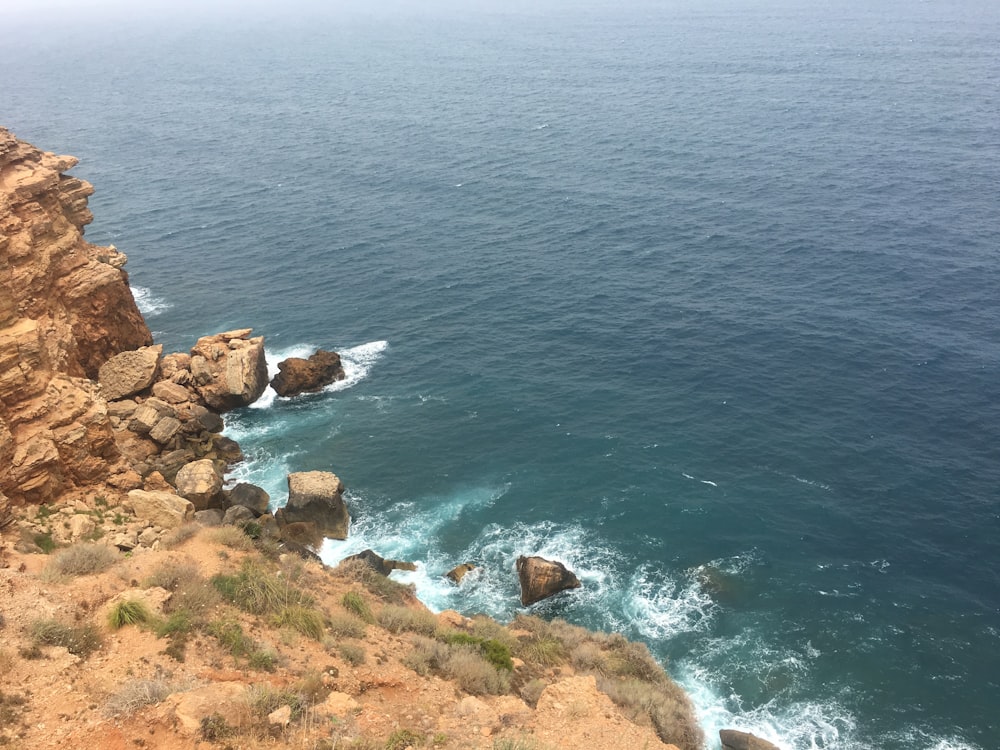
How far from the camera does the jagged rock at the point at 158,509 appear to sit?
42.7 meters

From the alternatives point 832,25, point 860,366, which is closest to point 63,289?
point 860,366

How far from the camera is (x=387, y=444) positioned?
193 feet

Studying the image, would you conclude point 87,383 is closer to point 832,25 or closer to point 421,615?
point 421,615

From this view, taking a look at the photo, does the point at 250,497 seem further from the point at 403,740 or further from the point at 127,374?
the point at 403,740

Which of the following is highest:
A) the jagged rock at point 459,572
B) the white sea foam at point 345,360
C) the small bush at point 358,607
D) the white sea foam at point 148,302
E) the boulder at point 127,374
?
the small bush at point 358,607

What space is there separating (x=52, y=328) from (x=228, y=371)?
1495 centimetres

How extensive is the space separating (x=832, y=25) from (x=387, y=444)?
192581 millimetres

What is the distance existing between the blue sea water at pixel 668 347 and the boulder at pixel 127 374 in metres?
7.69

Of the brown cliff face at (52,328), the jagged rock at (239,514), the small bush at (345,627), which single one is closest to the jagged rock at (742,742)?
the small bush at (345,627)

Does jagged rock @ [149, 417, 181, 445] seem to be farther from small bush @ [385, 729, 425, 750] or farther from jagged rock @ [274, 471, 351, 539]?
small bush @ [385, 729, 425, 750]

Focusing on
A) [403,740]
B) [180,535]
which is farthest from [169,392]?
[403,740]

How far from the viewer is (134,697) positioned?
69.1ft

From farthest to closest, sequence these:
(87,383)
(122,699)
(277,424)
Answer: (277,424), (87,383), (122,699)

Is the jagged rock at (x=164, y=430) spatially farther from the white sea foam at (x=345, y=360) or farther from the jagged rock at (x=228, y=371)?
the white sea foam at (x=345, y=360)
